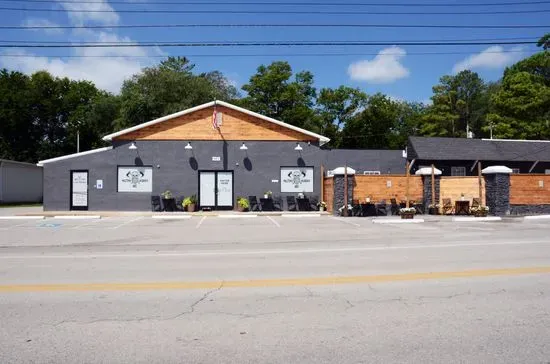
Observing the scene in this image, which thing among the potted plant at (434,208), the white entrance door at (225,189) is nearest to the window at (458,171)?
the potted plant at (434,208)

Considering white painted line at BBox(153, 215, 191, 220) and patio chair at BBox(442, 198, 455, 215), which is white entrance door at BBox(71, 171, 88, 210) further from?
patio chair at BBox(442, 198, 455, 215)

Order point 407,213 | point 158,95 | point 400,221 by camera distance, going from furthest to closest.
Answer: point 158,95 < point 407,213 < point 400,221

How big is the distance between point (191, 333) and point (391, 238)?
1041 cm

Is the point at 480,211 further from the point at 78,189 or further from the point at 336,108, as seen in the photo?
the point at 336,108

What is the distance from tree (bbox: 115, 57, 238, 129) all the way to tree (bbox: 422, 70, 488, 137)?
2598 centimetres

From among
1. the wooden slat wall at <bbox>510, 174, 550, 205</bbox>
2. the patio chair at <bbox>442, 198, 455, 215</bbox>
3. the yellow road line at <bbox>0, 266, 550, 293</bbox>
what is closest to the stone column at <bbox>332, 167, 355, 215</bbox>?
the patio chair at <bbox>442, 198, 455, 215</bbox>

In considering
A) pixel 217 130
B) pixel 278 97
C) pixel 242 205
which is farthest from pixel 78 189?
pixel 278 97

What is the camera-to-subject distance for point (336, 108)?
5931cm

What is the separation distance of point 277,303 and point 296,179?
874 inches

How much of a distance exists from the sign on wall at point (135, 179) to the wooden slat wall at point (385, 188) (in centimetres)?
1149

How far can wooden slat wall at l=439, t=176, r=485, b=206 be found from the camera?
80.4 ft

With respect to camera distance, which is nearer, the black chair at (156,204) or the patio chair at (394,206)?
the patio chair at (394,206)

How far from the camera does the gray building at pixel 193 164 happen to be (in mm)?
27969

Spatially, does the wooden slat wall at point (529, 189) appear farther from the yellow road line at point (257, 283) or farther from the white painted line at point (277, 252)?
the yellow road line at point (257, 283)
